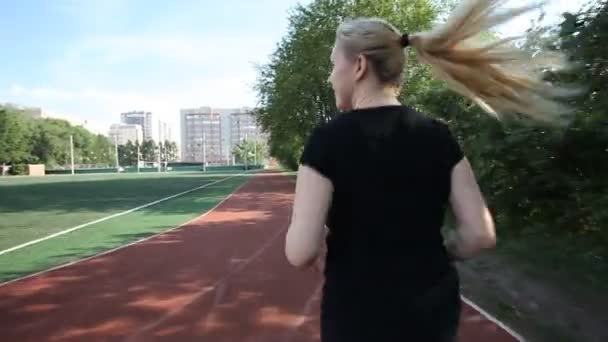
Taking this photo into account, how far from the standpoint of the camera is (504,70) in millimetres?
1562

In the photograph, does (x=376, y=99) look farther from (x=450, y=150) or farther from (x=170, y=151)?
(x=170, y=151)

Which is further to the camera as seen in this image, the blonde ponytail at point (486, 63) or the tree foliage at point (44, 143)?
the tree foliage at point (44, 143)

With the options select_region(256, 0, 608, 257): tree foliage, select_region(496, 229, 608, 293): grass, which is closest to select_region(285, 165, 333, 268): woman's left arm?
select_region(256, 0, 608, 257): tree foliage

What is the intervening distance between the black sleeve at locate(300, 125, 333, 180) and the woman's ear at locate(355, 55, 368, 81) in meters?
0.21

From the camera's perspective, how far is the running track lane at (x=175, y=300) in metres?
5.06

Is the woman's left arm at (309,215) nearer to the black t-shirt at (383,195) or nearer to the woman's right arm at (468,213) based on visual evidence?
the black t-shirt at (383,195)

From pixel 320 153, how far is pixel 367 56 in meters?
0.32

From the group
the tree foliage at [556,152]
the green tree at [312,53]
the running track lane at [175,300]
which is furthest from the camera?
the green tree at [312,53]

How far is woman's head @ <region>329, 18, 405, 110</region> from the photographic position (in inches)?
54.7

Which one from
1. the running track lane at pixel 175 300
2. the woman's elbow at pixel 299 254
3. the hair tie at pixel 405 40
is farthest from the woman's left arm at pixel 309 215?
the running track lane at pixel 175 300

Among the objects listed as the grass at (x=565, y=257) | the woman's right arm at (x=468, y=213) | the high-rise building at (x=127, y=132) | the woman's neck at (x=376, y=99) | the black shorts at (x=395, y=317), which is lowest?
the grass at (x=565, y=257)

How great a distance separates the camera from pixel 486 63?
155 cm

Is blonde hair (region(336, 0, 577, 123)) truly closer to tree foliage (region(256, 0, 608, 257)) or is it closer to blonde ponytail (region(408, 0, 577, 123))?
blonde ponytail (region(408, 0, 577, 123))

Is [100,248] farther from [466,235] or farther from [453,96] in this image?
[466,235]
